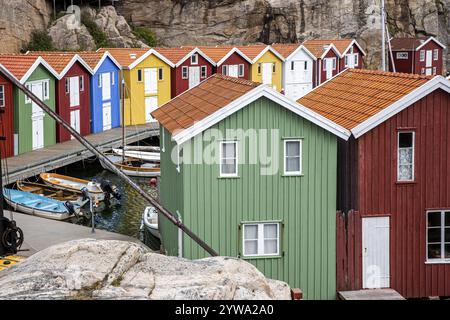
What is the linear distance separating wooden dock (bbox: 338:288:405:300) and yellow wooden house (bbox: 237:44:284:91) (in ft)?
143

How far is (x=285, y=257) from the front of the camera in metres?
19.2

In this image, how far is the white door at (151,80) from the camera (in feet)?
185

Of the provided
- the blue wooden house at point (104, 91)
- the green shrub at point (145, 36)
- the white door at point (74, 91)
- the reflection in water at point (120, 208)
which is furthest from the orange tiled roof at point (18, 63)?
the green shrub at point (145, 36)

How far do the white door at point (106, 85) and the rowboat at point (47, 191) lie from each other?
53.9 feet

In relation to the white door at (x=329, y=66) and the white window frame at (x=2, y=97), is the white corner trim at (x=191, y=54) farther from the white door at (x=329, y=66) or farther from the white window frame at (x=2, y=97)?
the white window frame at (x=2, y=97)

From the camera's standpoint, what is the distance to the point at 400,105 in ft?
62.2

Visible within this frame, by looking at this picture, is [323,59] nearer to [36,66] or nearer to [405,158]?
[36,66]

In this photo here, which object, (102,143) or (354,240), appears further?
(102,143)

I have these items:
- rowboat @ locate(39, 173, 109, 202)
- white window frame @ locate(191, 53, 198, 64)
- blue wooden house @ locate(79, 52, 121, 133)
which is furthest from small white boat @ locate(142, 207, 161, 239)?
white window frame @ locate(191, 53, 198, 64)
